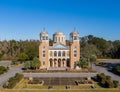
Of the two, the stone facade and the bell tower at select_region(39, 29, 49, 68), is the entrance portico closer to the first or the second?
the stone facade

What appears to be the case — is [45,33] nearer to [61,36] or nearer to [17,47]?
[61,36]

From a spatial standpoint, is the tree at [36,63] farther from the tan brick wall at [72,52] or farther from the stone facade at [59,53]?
the tan brick wall at [72,52]

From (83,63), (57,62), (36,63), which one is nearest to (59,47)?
(57,62)

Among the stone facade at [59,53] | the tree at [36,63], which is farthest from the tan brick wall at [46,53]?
the tree at [36,63]

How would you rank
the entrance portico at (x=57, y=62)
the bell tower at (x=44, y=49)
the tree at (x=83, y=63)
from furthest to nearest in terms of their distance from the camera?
the entrance portico at (x=57, y=62), the bell tower at (x=44, y=49), the tree at (x=83, y=63)

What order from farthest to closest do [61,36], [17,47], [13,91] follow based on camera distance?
[17,47], [61,36], [13,91]

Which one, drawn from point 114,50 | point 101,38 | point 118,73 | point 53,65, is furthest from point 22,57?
point 101,38

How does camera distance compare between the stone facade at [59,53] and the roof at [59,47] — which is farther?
the roof at [59,47]

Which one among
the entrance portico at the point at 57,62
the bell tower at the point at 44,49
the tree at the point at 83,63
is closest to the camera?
the tree at the point at 83,63

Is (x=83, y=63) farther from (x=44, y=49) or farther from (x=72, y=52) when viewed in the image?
(x=44, y=49)
